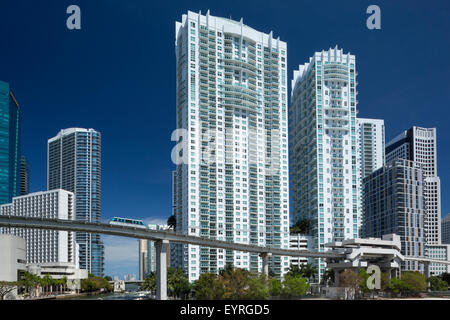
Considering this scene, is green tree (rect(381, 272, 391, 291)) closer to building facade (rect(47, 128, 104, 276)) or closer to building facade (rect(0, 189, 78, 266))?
building facade (rect(47, 128, 104, 276))

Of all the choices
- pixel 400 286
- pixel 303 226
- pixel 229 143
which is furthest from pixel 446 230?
pixel 400 286

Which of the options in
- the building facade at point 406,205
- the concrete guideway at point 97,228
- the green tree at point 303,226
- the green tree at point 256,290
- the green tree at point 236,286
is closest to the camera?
the concrete guideway at point 97,228

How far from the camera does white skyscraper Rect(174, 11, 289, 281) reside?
2239 inches

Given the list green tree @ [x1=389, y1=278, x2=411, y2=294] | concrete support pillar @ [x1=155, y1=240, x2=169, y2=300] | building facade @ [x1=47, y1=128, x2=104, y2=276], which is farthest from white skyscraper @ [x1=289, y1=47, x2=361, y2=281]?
concrete support pillar @ [x1=155, y1=240, x2=169, y2=300]

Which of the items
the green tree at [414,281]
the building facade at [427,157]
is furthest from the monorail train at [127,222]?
the building facade at [427,157]

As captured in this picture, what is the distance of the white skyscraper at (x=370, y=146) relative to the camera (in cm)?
8425

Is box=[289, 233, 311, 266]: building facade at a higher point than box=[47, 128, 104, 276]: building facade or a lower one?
lower

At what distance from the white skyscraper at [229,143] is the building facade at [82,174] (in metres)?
13.4

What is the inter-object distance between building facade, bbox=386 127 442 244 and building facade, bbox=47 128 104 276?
46.7 metres

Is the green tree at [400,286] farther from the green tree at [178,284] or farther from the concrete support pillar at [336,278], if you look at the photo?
the green tree at [178,284]

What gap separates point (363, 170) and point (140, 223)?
55.4 meters

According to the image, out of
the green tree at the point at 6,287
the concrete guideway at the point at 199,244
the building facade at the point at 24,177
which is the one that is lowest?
the green tree at the point at 6,287
